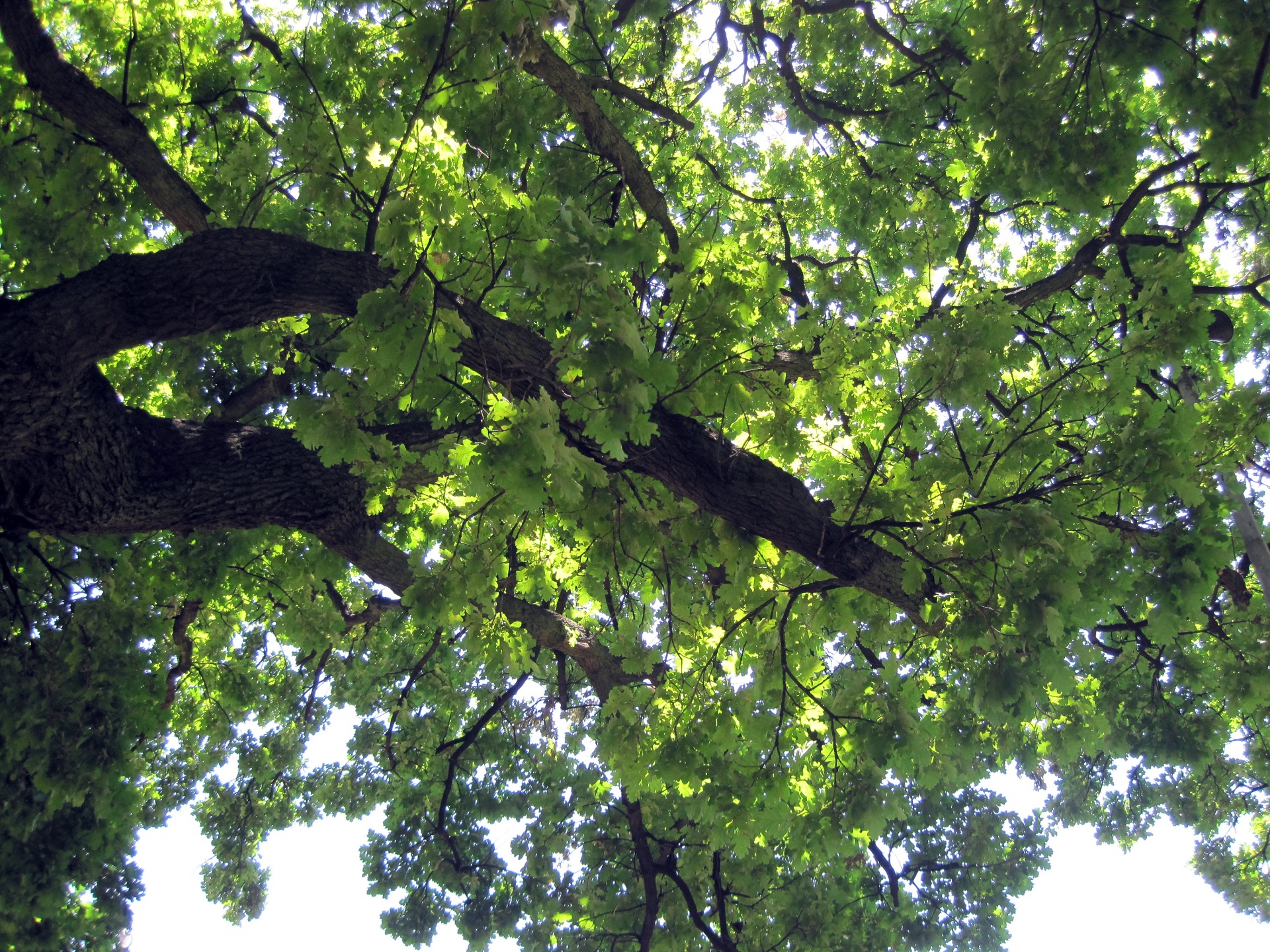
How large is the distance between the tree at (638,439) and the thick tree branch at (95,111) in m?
0.03

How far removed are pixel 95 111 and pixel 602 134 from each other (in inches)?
140

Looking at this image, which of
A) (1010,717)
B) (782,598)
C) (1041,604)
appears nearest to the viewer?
(1041,604)

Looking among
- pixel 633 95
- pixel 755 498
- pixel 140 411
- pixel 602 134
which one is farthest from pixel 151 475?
pixel 633 95

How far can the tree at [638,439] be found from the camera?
3.60 m

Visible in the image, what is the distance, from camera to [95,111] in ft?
15.8

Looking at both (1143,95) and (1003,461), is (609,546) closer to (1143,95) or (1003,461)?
(1003,461)

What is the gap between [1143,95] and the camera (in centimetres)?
695

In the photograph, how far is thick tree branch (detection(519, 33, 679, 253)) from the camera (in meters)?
6.18

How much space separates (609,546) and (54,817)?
445cm

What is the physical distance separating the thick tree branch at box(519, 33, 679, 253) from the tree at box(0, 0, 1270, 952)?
49 mm

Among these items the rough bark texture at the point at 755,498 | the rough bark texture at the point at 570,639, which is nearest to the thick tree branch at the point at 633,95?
the rough bark texture at the point at 755,498

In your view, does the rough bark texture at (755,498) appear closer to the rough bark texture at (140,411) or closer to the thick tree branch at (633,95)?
the rough bark texture at (140,411)

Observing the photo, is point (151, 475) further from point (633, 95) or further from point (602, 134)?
point (633, 95)

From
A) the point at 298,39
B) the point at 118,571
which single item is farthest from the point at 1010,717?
the point at 298,39
